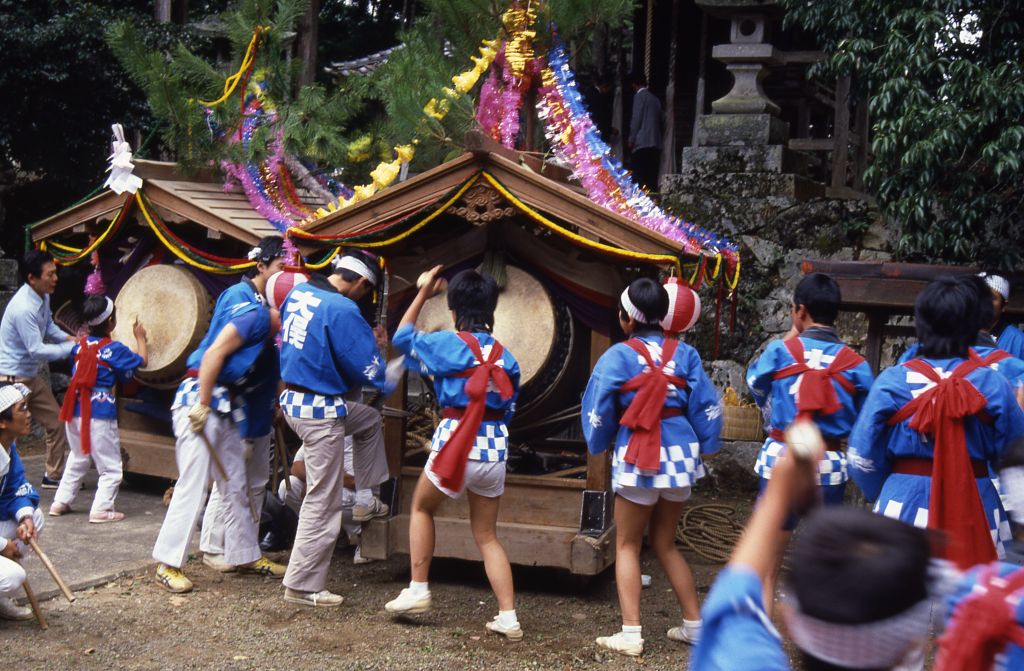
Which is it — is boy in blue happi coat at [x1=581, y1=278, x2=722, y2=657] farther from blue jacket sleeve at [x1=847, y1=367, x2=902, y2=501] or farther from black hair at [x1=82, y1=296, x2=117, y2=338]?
black hair at [x1=82, y1=296, x2=117, y2=338]

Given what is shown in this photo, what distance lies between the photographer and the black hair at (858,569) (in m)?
1.56

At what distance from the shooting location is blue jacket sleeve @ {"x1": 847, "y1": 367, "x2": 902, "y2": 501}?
11.8 feet

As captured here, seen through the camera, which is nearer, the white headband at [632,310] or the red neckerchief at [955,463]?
the red neckerchief at [955,463]

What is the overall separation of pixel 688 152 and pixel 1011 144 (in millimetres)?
3185

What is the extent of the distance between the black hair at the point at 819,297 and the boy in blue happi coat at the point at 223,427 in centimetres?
269

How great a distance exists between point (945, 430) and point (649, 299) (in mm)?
1368

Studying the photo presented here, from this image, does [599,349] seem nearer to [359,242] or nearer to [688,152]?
[359,242]

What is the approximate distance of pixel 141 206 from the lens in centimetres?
723

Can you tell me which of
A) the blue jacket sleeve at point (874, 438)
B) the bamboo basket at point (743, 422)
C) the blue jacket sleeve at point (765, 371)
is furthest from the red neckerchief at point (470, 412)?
the bamboo basket at point (743, 422)

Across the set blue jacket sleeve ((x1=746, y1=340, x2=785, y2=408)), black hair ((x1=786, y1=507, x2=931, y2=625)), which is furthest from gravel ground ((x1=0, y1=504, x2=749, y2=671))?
black hair ((x1=786, y1=507, x2=931, y2=625))

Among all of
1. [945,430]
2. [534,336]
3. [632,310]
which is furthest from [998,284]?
[534,336]

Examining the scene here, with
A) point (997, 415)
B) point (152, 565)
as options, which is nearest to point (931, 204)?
point (997, 415)

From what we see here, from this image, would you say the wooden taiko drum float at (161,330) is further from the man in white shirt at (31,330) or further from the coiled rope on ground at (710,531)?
the coiled rope on ground at (710,531)

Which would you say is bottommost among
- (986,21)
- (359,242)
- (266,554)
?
(266,554)
